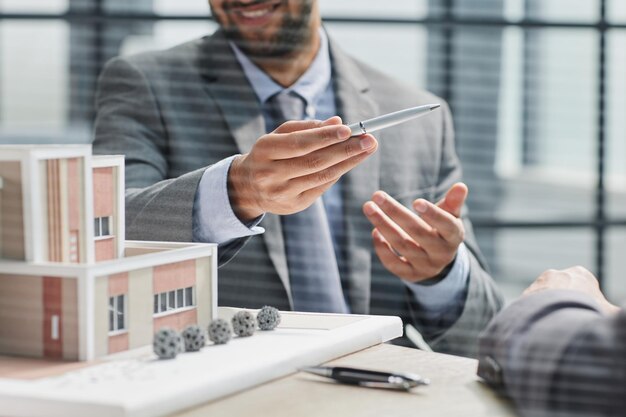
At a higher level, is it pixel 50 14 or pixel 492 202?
pixel 50 14

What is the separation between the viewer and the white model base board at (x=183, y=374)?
0.46m

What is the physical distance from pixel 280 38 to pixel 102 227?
571mm

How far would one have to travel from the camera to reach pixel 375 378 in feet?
1.76

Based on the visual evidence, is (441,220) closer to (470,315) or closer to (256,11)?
(470,315)

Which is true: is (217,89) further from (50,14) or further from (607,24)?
(607,24)

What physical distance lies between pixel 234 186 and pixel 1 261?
10.2 inches

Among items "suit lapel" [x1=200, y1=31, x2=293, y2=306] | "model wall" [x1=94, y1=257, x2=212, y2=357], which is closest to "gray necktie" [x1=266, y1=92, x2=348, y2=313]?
"suit lapel" [x1=200, y1=31, x2=293, y2=306]

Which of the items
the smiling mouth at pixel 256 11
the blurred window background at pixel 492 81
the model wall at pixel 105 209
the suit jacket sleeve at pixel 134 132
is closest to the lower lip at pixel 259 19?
the smiling mouth at pixel 256 11

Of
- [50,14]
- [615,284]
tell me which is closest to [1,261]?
[50,14]

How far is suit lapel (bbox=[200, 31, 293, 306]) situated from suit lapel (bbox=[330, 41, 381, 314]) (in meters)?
0.08

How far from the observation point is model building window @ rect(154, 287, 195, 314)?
0.59 metres

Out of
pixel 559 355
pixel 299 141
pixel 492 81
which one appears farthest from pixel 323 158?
pixel 492 81

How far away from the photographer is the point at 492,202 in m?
1.76

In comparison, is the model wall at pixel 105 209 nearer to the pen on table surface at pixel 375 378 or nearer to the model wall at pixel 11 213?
the model wall at pixel 11 213
